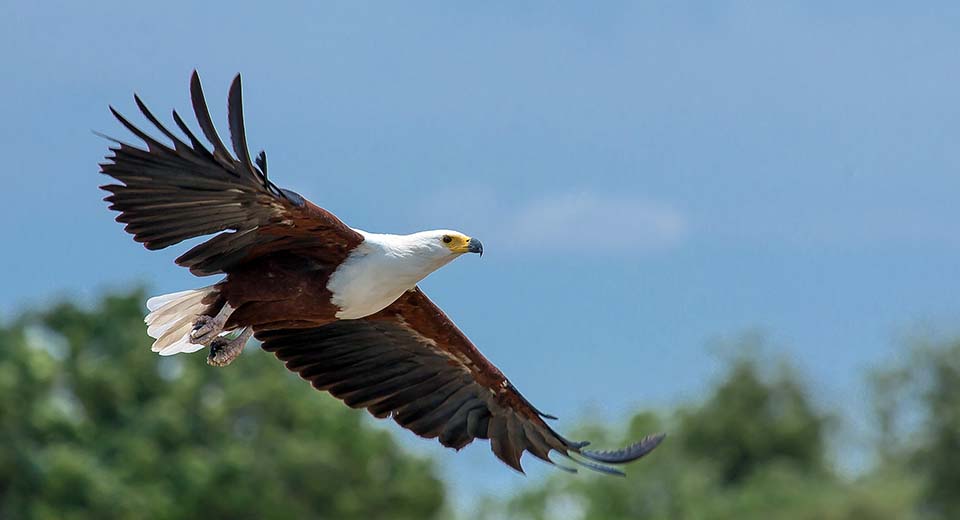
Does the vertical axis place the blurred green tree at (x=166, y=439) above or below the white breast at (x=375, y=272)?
above

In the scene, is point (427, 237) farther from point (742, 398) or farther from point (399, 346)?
point (742, 398)

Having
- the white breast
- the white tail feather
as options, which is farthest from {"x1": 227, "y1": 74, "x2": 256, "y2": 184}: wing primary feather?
the white tail feather

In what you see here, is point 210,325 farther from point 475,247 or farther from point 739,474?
point 739,474

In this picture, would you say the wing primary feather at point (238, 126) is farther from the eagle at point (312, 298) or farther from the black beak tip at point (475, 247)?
the black beak tip at point (475, 247)

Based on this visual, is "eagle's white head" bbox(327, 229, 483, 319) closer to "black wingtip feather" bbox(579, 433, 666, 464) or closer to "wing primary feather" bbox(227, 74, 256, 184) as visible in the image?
"wing primary feather" bbox(227, 74, 256, 184)

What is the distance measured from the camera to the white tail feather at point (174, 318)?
973cm

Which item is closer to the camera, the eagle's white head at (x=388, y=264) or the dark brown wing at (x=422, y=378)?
the eagle's white head at (x=388, y=264)

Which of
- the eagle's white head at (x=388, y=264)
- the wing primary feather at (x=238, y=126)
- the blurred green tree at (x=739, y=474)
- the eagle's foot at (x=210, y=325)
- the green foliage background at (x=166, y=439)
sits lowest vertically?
the eagle's foot at (x=210, y=325)

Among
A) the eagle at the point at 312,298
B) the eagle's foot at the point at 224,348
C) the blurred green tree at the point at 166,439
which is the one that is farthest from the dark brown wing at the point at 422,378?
the blurred green tree at the point at 166,439

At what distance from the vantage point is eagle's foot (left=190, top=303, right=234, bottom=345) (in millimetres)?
9320

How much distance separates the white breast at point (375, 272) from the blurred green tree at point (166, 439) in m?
18.5

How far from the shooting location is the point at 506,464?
10.8 meters

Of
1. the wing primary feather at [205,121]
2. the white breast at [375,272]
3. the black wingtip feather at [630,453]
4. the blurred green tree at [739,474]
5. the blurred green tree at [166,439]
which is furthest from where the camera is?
the blurred green tree at [739,474]

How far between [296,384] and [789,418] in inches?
722
